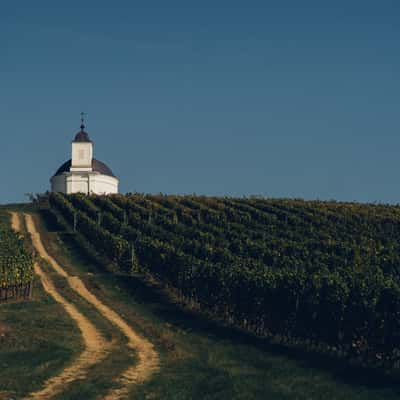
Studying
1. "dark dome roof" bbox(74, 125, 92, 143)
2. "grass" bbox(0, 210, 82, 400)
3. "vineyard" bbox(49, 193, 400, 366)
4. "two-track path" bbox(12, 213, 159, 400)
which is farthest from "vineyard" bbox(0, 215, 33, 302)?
"dark dome roof" bbox(74, 125, 92, 143)

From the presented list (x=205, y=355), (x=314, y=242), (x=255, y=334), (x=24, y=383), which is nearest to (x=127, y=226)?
(x=314, y=242)

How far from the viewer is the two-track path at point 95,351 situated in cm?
2891

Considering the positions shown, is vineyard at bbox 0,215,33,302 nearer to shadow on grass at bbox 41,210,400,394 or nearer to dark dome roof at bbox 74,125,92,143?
shadow on grass at bbox 41,210,400,394

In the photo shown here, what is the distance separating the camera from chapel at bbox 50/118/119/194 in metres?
140

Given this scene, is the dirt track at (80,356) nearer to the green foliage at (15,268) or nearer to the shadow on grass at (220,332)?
the green foliage at (15,268)

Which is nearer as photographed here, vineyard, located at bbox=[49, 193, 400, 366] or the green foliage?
vineyard, located at bbox=[49, 193, 400, 366]

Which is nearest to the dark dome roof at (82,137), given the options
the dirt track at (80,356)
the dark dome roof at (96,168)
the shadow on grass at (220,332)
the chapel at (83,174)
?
the chapel at (83,174)

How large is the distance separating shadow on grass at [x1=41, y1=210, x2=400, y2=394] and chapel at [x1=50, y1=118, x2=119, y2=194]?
62.2 m

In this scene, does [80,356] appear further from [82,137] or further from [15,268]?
[82,137]

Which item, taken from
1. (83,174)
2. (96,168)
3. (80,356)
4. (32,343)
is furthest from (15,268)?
(96,168)

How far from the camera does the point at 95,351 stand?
121ft

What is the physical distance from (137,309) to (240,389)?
975 inches

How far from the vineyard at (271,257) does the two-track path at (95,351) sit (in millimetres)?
7414

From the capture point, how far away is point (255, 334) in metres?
44.9
